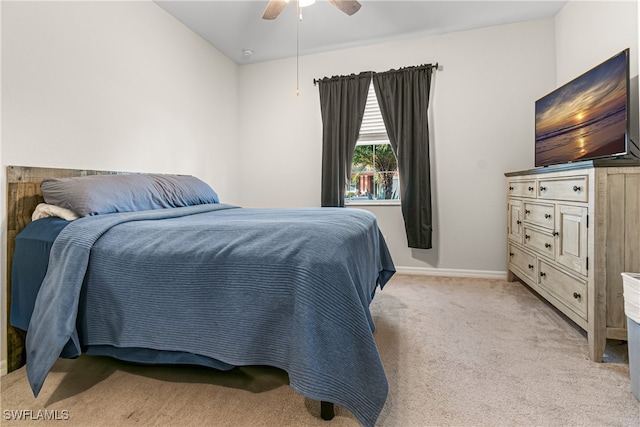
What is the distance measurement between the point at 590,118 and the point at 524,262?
1.18 m

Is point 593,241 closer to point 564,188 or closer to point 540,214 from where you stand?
point 564,188

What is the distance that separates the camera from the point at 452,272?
337 cm

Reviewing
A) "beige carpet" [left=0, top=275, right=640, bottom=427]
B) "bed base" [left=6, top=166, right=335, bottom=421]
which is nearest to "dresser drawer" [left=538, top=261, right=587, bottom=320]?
"beige carpet" [left=0, top=275, right=640, bottom=427]

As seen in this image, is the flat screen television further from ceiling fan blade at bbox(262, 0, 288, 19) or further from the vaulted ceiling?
ceiling fan blade at bbox(262, 0, 288, 19)

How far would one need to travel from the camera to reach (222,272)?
3.87ft

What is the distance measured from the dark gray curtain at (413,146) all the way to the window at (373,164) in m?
0.24

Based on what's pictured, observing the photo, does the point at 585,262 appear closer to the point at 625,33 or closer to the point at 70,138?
the point at 625,33

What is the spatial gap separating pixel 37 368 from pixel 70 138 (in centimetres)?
143

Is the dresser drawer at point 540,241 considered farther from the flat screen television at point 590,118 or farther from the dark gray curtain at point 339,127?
the dark gray curtain at point 339,127

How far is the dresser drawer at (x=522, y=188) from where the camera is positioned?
2.39 m

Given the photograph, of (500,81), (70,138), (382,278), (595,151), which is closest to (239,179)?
(70,138)

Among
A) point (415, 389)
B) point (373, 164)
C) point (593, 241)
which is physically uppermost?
point (373, 164)

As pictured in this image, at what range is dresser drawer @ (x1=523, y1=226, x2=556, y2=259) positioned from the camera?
2084 mm

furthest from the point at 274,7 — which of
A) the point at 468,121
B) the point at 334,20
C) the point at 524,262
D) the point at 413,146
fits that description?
the point at 524,262
